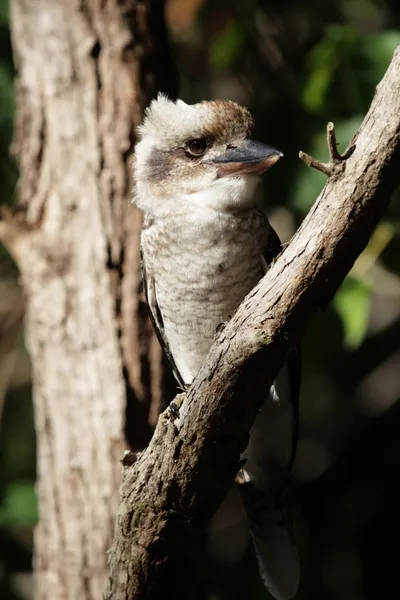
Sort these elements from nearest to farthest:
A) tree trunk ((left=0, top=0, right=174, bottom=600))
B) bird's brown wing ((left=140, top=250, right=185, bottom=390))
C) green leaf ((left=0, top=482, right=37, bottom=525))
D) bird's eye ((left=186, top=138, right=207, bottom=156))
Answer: bird's eye ((left=186, top=138, right=207, bottom=156))
bird's brown wing ((left=140, top=250, right=185, bottom=390))
tree trunk ((left=0, top=0, right=174, bottom=600))
green leaf ((left=0, top=482, right=37, bottom=525))

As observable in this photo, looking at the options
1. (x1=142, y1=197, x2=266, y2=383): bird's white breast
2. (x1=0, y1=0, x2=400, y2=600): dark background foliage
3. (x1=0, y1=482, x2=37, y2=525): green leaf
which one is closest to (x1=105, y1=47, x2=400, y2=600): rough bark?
(x1=142, y1=197, x2=266, y2=383): bird's white breast

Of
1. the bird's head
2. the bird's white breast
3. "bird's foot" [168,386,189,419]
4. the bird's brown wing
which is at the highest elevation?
the bird's head

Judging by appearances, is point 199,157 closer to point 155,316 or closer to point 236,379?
point 155,316

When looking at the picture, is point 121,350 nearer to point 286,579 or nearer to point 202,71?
point 286,579

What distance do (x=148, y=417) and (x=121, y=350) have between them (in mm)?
231

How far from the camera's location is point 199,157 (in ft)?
8.11

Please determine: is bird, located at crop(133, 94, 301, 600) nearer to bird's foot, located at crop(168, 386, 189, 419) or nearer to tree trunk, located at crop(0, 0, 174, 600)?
tree trunk, located at crop(0, 0, 174, 600)

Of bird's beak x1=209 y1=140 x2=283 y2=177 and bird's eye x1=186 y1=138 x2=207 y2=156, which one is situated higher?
bird's beak x1=209 y1=140 x2=283 y2=177

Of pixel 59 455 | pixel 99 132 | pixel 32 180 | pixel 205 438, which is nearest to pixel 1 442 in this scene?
pixel 59 455

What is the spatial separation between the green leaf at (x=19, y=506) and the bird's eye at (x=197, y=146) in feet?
4.19

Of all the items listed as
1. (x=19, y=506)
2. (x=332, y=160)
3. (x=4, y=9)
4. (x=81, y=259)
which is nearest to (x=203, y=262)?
(x=81, y=259)

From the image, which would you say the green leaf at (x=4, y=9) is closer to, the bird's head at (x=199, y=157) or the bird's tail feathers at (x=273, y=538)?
the bird's head at (x=199, y=157)

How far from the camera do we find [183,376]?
275 centimetres

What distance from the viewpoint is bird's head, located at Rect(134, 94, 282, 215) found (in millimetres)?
2355
